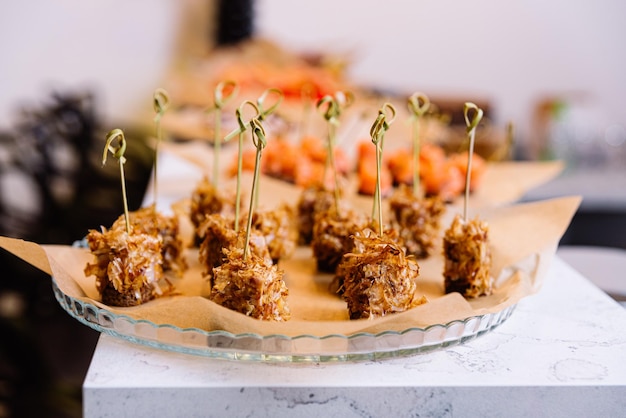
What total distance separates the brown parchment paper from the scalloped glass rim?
3 cm

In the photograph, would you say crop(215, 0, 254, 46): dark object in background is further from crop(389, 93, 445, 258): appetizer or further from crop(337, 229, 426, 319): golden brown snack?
crop(337, 229, 426, 319): golden brown snack

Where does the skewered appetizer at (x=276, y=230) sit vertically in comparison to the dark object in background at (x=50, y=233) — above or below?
above

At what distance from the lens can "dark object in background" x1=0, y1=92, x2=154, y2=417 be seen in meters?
2.59

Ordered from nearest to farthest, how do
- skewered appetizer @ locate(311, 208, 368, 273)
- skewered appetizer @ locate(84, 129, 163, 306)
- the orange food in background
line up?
skewered appetizer @ locate(84, 129, 163, 306), skewered appetizer @ locate(311, 208, 368, 273), the orange food in background

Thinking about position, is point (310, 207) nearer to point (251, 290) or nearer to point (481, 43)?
point (251, 290)

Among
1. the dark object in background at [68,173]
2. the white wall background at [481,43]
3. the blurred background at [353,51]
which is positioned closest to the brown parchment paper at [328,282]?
the dark object in background at [68,173]

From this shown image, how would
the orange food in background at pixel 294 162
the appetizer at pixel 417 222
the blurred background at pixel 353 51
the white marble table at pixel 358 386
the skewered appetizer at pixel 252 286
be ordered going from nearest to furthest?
the white marble table at pixel 358 386, the skewered appetizer at pixel 252 286, the appetizer at pixel 417 222, the orange food in background at pixel 294 162, the blurred background at pixel 353 51

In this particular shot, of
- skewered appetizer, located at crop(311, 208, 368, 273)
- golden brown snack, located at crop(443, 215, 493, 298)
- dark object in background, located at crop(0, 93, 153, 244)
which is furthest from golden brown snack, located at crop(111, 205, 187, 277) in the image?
dark object in background, located at crop(0, 93, 153, 244)

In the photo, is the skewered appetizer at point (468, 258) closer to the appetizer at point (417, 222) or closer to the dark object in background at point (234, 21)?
the appetizer at point (417, 222)

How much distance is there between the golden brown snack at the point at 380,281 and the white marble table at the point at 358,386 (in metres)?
0.11

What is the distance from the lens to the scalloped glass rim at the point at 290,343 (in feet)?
3.20

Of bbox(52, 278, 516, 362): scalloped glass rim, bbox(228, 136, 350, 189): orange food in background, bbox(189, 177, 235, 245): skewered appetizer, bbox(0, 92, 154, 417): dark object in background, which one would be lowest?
bbox(0, 92, 154, 417): dark object in background

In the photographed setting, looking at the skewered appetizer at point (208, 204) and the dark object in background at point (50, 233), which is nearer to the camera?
the skewered appetizer at point (208, 204)

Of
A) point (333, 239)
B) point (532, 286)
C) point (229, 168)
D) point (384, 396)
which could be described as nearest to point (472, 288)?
point (532, 286)
